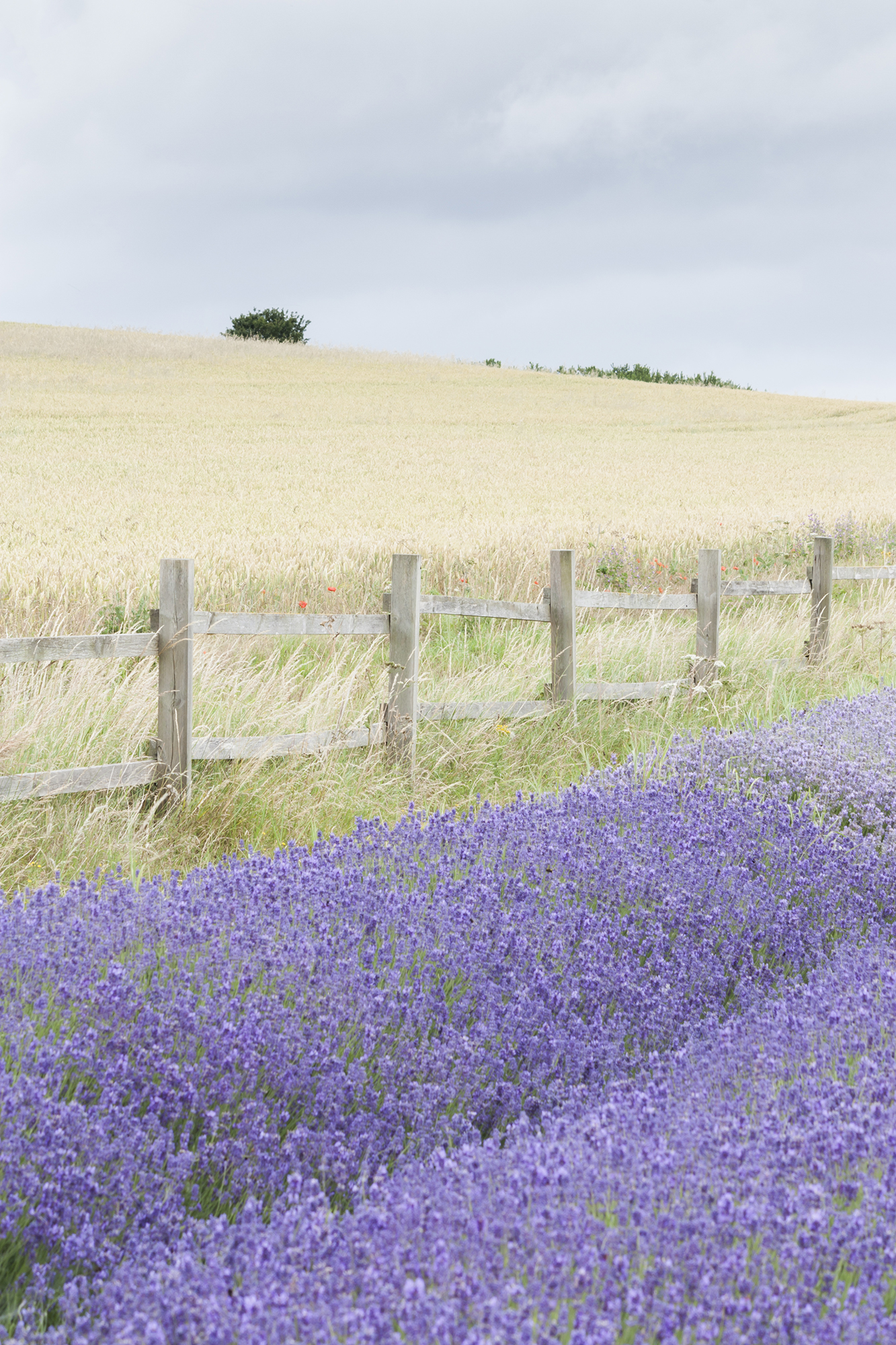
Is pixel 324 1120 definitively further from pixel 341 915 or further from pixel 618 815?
pixel 618 815

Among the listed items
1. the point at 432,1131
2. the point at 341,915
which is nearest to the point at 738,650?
the point at 341,915

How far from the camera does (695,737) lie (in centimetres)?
646

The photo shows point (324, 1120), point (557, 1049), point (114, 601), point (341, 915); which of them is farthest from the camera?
point (114, 601)

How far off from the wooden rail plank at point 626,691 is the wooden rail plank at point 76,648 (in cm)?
329

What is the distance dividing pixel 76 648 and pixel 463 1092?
296 cm

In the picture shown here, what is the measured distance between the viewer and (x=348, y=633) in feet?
21.2

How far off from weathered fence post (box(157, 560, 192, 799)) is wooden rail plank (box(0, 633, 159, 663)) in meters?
0.08

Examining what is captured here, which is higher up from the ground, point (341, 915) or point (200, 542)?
point (200, 542)

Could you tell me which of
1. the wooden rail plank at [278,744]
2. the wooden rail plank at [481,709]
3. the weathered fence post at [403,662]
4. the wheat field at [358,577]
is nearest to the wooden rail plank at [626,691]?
the wheat field at [358,577]

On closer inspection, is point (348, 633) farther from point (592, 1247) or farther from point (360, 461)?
point (360, 461)

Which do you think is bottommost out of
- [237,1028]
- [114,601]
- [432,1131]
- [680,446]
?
[432,1131]

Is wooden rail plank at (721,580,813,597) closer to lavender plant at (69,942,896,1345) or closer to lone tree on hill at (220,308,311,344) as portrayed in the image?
lavender plant at (69,942,896,1345)

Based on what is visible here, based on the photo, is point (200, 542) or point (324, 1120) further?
point (200, 542)

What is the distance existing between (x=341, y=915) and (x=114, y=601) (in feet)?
18.6
